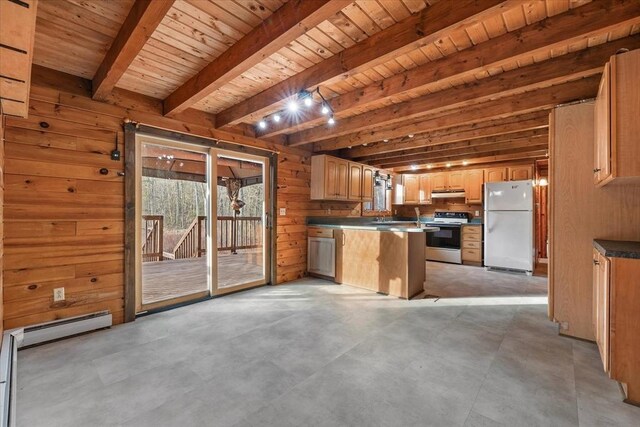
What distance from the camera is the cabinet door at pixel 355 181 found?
548 centimetres

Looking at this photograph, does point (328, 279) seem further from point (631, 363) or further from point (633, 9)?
point (633, 9)

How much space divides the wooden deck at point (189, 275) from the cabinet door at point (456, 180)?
4712 mm

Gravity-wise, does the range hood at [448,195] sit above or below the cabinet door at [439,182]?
below

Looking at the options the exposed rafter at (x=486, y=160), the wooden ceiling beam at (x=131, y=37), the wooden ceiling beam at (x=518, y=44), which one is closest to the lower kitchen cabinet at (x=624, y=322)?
the wooden ceiling beam at (x=518, y=44)

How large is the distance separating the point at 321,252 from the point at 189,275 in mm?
2295

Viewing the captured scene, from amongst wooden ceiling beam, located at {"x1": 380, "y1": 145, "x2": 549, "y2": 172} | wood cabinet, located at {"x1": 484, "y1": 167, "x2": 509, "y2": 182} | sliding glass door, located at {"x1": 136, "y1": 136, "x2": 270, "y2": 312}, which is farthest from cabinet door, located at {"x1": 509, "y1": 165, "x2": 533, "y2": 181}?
sliding glass door, located at {"x1": 136, "y1": 136, "x2": 270, "y2": 312}

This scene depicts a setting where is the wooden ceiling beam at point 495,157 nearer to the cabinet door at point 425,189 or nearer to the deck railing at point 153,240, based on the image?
the cabinet door at point 425,189

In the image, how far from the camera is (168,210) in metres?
4.31

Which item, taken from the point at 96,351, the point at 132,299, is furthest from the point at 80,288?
the point at 96,351

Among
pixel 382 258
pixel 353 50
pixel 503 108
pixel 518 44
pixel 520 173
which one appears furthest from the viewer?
pixel 520 173

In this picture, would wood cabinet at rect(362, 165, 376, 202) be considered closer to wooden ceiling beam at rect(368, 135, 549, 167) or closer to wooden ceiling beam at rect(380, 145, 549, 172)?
wooden ceiling beam at rect(368, 135, 549, 167)

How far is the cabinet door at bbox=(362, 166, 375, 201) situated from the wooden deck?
2.50 meters

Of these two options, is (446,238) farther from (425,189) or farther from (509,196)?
(509,196)

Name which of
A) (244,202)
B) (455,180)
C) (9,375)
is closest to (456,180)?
(455,180)
